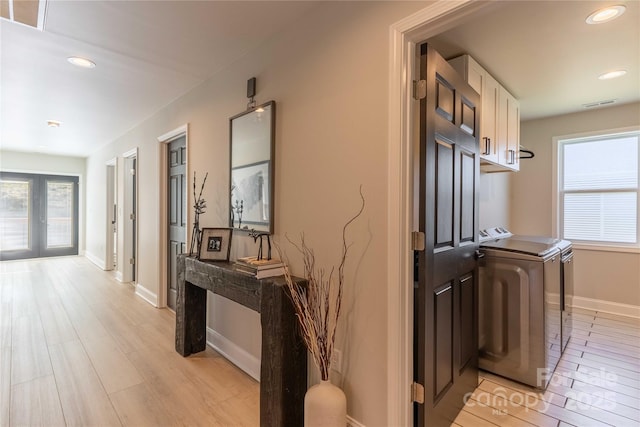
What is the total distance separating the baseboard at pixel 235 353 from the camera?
2.28 meters

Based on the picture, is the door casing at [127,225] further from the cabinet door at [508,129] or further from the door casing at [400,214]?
the cabinet door at [508,129]

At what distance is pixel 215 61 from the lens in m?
2.53

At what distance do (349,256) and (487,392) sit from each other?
1.51 meters

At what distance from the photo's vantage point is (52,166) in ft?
22.8

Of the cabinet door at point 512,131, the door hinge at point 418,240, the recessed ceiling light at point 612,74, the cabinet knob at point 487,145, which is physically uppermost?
the recessed ceiling light at point 612,74

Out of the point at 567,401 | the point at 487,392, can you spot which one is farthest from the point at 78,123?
the point at 567,401

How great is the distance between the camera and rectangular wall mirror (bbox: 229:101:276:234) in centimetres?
215

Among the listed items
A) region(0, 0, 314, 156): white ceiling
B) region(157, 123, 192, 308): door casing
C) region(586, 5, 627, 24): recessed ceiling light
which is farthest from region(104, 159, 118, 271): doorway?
region(586, 5, 627, 24): recessed ceiling light

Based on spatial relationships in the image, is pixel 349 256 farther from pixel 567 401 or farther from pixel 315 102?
pixel 567 401

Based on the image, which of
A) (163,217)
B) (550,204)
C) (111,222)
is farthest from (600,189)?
(111,222)

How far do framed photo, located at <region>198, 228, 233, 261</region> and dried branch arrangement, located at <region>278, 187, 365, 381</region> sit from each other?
2.87 ft

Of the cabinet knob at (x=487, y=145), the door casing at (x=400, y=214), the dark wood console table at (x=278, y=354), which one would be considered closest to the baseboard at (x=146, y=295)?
the dark wood console table at (x=278, y=354)

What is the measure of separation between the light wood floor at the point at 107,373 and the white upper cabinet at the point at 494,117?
8.92ft

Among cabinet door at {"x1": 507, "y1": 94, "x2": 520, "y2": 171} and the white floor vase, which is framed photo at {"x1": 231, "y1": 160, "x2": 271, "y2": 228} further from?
cabinet door at {"x1": 507, "y1": 94, "x2": 520, "y2": 171}
